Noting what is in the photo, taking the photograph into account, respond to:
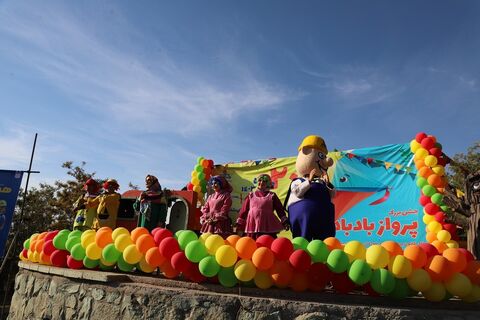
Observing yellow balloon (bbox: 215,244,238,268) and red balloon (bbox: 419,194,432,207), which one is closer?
yellow balloon (bbox: 215,244,238,268)

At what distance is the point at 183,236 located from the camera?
369 cm

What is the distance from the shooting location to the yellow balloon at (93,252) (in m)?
4.11

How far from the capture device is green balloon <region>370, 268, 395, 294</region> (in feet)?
10.3

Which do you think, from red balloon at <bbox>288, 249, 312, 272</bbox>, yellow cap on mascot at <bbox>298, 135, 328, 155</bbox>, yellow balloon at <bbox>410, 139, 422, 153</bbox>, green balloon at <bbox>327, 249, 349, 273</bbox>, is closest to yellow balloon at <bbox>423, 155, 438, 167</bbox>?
yellow balloon at <bbox>410, 139, 422, 153</bbox>

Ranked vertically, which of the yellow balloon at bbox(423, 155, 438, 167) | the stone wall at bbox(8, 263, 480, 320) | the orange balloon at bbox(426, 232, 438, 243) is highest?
the yellow balloon at bbox(423, 155, 438, 167)

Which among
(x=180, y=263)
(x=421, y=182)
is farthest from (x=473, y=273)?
(x=421, y=182)

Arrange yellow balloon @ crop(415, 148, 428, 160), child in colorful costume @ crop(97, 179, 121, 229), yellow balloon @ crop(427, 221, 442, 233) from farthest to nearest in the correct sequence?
yellow balloon @ crop(415, 148, 428, 160), yellow balloon @ crop(427, 221, 442, 233), child in colorful costume @ crop(97, 179, 121, 229)

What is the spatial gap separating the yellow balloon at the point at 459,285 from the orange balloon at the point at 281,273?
143 centimetres

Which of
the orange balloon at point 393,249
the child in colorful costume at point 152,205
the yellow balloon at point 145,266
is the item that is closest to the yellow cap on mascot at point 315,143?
the orange balloon at point 393,249

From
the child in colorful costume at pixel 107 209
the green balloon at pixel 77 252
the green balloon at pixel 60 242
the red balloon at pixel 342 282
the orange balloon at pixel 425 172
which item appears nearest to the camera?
the red balloon at pixel 342 282

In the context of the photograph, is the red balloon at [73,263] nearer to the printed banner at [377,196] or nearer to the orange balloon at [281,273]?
the orange balloon at [281,273]

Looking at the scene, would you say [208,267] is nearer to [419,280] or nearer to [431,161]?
[419,280]

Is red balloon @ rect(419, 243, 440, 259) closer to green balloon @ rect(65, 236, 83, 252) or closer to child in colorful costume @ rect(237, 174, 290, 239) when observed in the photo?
child in colorful costume @ rect(237, 174, 290, 239)

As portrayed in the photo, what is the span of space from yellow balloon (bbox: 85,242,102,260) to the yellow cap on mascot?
280 cm
